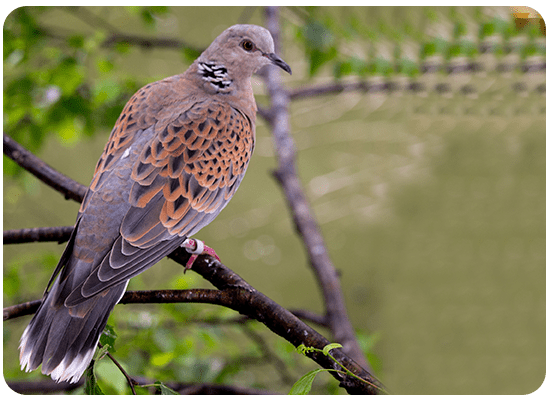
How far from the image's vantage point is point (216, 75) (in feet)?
6.01

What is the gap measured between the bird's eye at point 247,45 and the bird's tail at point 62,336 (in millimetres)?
1103

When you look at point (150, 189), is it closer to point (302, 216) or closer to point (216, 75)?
point (216, 75)

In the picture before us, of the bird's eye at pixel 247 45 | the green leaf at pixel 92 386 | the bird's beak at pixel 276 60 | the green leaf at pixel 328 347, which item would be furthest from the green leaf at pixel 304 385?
the bird's eye at pixel 247 45

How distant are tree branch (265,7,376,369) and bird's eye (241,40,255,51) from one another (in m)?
0.76

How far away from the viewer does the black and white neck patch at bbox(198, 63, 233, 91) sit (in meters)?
1.83

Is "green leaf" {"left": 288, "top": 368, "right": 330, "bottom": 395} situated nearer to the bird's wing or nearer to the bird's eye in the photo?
the bird's wing

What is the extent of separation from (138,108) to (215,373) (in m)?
1.29

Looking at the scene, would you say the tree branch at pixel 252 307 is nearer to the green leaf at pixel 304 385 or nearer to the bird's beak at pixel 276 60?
the green leaf at pixel 304 385

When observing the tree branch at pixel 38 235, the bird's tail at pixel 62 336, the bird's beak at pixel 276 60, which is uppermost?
the bird's beak at pixel 276 60

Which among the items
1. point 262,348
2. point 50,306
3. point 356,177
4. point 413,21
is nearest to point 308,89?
point 356,177

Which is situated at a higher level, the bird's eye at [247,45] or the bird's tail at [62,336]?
the bird's eye at [247,45]

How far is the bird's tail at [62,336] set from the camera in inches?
49.8

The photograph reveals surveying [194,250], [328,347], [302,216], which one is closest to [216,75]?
[194,250]

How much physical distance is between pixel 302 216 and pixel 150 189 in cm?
103
